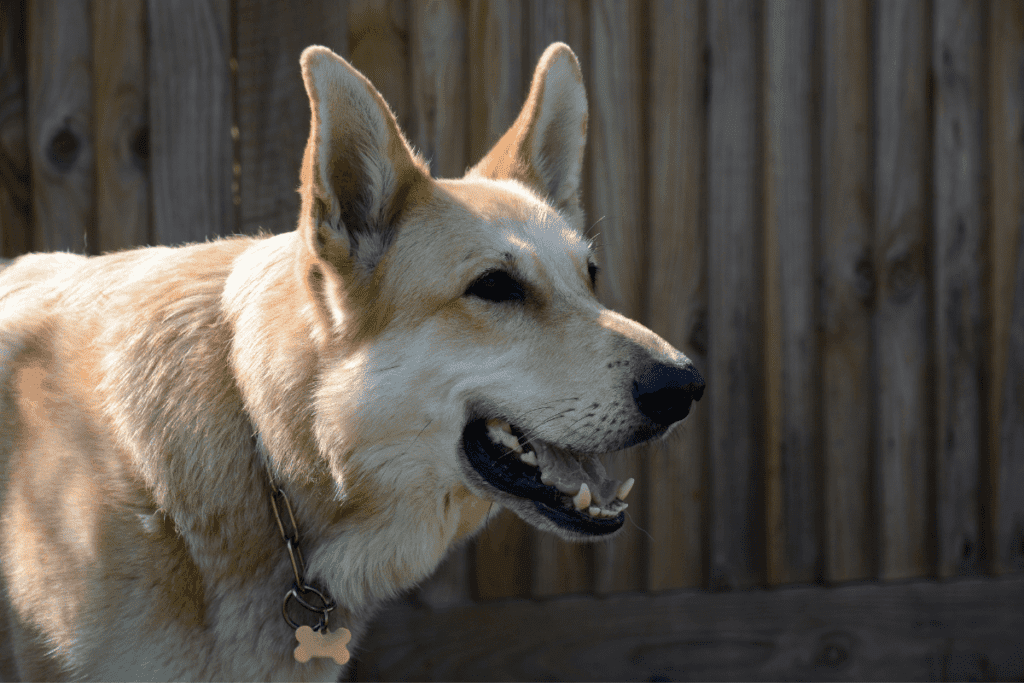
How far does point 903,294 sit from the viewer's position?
367cm

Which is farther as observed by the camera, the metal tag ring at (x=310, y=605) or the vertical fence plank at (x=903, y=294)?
the vertical fence plank at (x=903, y=294)

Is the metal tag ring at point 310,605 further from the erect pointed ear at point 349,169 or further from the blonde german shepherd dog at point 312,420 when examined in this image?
the erect pointed ear at point 349,169

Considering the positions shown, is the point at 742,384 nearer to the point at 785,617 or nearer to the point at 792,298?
the point at 792,298

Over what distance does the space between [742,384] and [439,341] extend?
2085 mm

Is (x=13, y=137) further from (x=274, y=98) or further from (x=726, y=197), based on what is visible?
(x=726, y=197)

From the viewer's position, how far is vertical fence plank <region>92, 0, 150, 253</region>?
3.03 metres

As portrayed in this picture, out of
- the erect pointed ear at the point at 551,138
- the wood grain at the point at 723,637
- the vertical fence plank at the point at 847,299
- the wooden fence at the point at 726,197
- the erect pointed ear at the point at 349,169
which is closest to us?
the erect pointed ear at the point at 349,169

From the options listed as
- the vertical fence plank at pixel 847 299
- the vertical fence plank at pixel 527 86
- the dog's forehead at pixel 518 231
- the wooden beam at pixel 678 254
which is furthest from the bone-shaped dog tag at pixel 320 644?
the vertical fence plank at pixel 847 299

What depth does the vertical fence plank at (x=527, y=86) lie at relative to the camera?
3.31 meters

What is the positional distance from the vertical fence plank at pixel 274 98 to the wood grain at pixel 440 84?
354 millimetres

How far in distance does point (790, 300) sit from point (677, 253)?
0.64 m

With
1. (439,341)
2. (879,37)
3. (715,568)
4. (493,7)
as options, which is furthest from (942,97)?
(439,341)

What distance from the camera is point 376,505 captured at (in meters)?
2.04

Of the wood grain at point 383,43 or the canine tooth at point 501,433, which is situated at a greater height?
the wood grain at point 383,43
